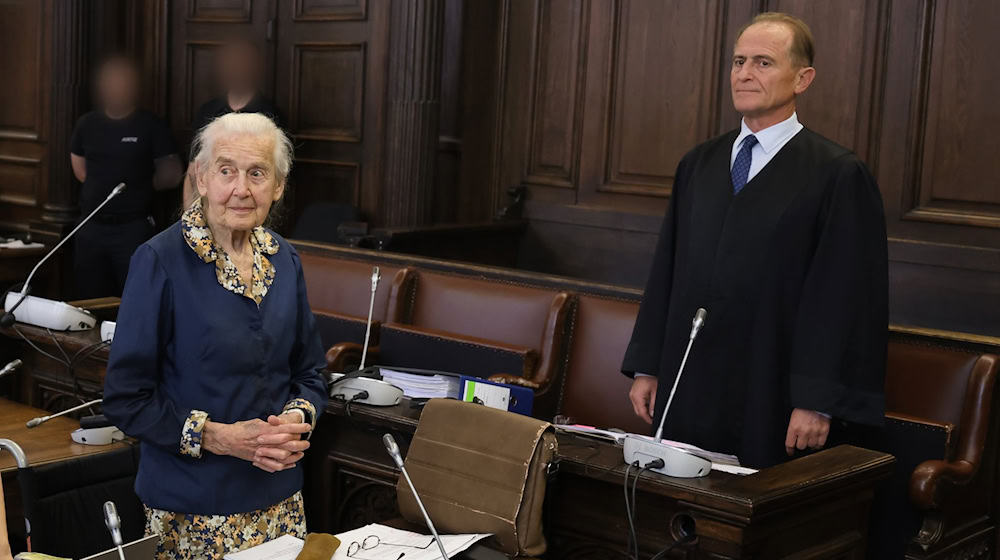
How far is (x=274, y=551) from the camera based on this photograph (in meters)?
2.09

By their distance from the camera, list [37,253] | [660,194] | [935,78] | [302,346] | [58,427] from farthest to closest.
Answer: [37,253] → [660,194] → [935,78] → [58,427] → [302,346]

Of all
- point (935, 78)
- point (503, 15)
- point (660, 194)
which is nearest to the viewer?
point (935, 78)

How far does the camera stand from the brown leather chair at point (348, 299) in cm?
382

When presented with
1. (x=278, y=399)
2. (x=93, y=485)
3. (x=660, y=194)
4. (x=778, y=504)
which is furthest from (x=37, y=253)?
(x=778, y=504)

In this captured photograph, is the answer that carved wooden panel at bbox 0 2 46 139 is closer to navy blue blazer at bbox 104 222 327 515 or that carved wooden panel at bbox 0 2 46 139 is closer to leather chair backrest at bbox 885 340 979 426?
navy blue blazer at bbox 104 222 327 515

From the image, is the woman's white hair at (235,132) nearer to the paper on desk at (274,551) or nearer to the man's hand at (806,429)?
the paper on desk at (274,551)

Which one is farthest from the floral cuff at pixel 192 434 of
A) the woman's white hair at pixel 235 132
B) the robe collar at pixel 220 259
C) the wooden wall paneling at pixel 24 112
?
the wooden wall paneling at pixel 24 112

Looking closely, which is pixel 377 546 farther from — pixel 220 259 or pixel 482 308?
pixel 482 308

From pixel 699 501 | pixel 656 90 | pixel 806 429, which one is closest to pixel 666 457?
→ pixel 699 501

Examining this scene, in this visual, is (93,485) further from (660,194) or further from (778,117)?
(660,194)

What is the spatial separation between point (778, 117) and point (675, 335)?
0.57m

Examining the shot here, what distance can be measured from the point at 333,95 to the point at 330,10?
0.44 metres

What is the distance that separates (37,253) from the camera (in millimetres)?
6121

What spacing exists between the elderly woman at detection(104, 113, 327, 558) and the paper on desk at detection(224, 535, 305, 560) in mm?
103
